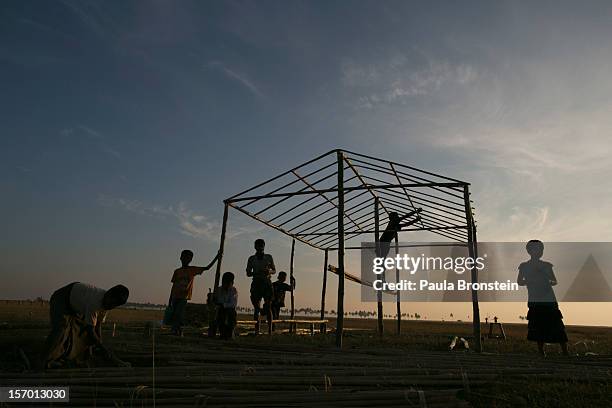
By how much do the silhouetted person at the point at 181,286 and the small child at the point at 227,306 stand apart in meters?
0.68

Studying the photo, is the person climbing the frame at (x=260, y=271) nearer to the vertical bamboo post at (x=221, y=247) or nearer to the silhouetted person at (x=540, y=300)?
the vertical bamboo post at (x=221, y=247)

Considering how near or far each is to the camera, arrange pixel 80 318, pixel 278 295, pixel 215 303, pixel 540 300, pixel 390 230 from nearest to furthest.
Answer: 1. pixel 80 318
2. pixel 540 300
3. pixel 215 303
4. pixel 278 295
5. pixel 390 230

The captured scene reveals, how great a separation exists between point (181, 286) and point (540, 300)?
6837mm

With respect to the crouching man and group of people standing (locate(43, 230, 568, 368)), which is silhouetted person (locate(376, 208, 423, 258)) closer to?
group of people standing (locate(43, 230, 568, 368))

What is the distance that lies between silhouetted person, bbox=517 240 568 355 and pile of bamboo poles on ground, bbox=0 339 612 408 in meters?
1.77

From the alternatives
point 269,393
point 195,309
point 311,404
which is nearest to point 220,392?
point 269,393

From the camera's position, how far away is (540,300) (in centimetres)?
769

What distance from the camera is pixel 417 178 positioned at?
33.2 ft

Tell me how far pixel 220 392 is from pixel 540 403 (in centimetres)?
268

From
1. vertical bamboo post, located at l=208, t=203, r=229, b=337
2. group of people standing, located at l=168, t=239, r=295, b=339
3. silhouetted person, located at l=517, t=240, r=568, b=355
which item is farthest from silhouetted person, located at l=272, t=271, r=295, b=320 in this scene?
silhouetted person, located at l=517, t=240, r=568, b=355

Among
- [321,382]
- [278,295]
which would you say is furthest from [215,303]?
[321,382]

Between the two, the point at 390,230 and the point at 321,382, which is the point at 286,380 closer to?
the point at 321,382

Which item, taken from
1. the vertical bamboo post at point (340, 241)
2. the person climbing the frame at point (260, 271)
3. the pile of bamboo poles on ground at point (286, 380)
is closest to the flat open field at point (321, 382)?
the pile of bamboo poles on ground at point (286, 380)

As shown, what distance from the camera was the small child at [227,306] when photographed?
982 centimetres
